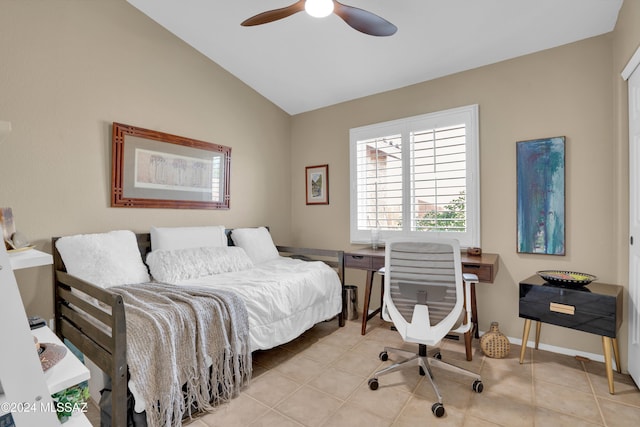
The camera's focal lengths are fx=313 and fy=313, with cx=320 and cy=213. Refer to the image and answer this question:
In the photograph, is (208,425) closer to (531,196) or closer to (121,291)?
(121,291)

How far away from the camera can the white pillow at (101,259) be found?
2178 mm

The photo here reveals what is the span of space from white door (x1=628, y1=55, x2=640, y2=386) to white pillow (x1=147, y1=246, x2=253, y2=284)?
2961 mm

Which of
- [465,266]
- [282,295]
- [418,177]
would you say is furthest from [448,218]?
[282,295]

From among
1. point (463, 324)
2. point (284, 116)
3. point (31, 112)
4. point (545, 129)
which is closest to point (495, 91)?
point (545, 129)

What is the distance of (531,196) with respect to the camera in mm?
2686

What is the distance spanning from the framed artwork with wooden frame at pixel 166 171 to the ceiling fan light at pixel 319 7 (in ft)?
5.91

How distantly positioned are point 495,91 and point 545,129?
56 centimetres

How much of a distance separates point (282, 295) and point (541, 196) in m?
2.31

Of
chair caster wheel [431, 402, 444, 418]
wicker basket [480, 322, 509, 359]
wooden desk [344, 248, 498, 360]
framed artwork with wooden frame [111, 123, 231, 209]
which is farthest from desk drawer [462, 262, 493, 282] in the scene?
framed artwork with wooden frame [111, 123, 231, 209]

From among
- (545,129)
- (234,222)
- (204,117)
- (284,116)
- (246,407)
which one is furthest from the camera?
(284,116)

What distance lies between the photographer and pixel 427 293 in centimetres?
197

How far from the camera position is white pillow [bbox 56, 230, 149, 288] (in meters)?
2.18

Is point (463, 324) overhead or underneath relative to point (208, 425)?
overhead

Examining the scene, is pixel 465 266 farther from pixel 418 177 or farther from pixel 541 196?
pixel 418 177
